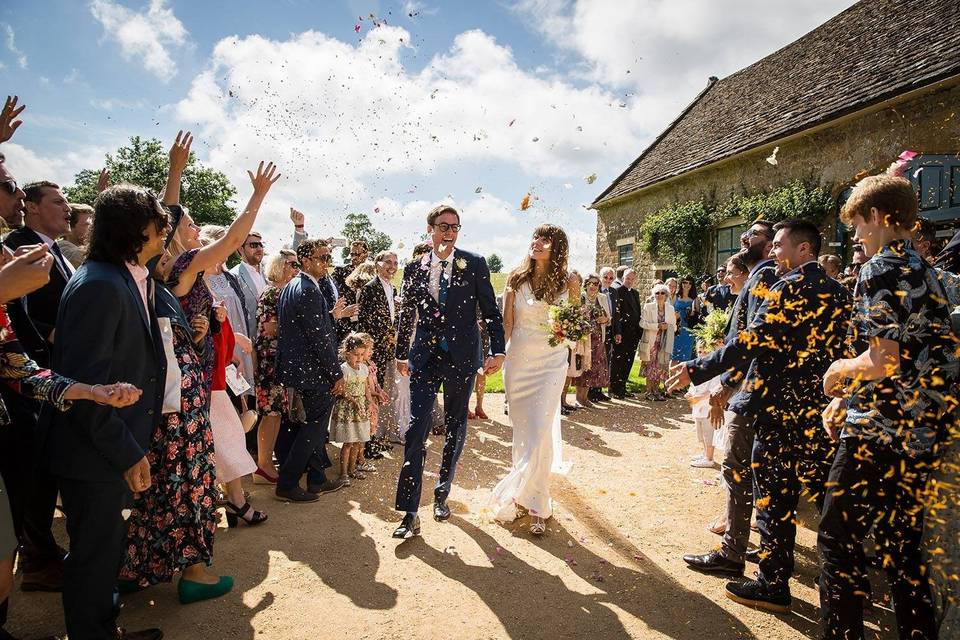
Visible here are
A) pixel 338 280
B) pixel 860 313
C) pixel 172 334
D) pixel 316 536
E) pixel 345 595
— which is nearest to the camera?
pixel 860 313

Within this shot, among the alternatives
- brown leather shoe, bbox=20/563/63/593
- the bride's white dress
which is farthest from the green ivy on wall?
brown leather shoe, bbox=20/563/63/593

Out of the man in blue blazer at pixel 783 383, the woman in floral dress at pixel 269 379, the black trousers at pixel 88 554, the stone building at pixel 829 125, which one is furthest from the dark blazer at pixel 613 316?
the black trousers at pixel 88 554

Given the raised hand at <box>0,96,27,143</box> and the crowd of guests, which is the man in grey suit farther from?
the raised hand at <box>0,96,27,143</box>

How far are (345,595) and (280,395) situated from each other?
2479mm

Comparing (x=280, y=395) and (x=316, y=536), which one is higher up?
(x=280, y=395)

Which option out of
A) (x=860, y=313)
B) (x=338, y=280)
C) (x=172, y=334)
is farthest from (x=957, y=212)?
(x=172, y=334)

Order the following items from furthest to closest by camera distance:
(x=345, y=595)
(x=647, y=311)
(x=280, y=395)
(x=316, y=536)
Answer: (x=647, y=311), (x=280, y=395), (x=316, y=536), (x=345, y=595)

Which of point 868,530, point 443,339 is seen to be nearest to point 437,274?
point 443,339

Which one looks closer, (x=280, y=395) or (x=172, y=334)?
(x=172, y=334)

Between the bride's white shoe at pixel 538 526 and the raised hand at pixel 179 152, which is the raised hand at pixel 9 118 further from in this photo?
the bride's white shoe at pixel 538 526

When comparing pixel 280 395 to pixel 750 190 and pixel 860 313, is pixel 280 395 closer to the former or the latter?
pixel 860 313

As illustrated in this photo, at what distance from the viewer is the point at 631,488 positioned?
5.50 meters

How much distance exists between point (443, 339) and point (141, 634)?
107 inches

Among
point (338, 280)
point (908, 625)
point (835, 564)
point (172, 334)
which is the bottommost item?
point (908, 625)
